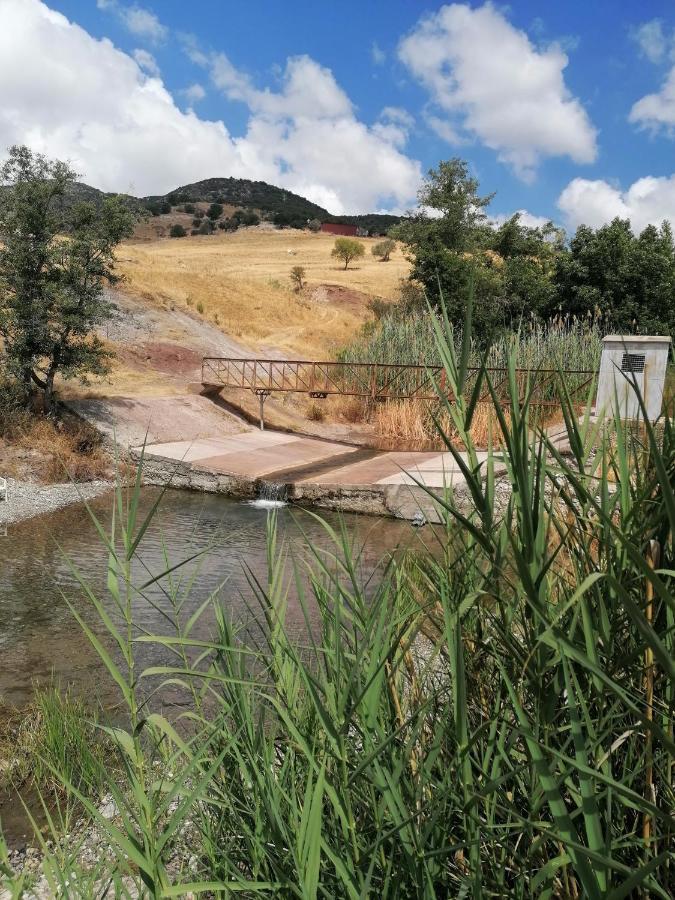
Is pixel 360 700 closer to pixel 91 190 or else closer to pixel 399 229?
pixel 91 190

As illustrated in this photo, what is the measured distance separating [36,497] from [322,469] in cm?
457

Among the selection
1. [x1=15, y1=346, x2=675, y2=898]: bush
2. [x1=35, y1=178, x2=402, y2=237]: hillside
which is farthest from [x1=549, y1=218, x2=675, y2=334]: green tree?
[x1=35, y1=178, x2=402, y2=237]: hillside

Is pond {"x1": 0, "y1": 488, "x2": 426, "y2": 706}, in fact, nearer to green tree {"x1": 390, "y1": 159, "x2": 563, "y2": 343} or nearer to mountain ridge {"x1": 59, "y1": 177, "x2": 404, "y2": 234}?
green tree {"x1": 390, "y1": 159, "x2": 563, "y2": 343}

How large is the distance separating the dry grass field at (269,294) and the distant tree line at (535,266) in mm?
4808

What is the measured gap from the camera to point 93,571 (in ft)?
23.9

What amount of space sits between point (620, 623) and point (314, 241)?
67.1m

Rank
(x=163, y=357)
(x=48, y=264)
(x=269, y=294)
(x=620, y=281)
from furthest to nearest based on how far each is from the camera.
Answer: (x=269, y=294) < (x=620, y=281) < (x=163, y=357) < (x=48, y=264)

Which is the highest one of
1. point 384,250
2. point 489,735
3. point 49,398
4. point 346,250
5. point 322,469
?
point 384,250

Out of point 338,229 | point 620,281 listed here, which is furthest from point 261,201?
point 620,281

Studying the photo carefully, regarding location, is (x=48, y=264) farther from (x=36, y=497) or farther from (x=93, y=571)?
(x=93, y=571)

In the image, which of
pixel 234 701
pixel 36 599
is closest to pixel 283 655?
pixel 234 701

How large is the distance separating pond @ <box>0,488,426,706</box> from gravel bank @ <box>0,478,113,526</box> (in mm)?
246

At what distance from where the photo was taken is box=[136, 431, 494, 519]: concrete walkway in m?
10.1

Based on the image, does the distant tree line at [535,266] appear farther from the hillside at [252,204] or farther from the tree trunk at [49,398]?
the hillside at [252,204]
